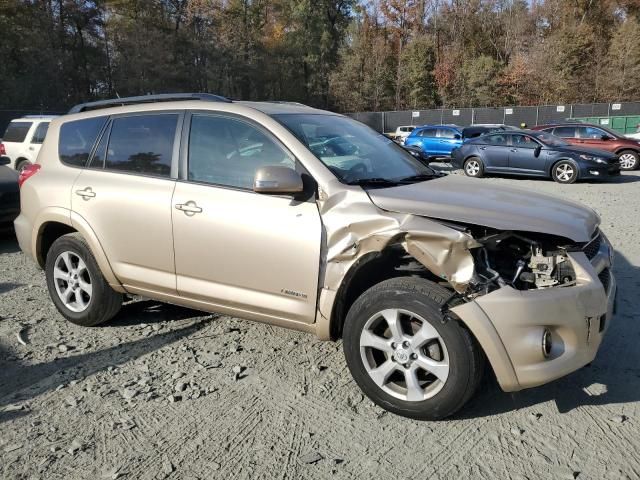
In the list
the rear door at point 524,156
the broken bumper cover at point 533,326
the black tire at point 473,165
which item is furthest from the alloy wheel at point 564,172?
the broken bumper cover at point 533,326

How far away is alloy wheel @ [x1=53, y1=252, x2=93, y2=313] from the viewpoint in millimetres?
4242

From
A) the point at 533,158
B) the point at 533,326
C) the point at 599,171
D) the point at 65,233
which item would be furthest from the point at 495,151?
the point at 533,326

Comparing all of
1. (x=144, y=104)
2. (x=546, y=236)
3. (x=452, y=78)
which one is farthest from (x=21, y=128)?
(x=452, y=78)

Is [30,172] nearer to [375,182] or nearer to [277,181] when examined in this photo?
[277,181]

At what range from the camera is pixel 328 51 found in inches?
2172

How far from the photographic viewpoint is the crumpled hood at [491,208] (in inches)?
114

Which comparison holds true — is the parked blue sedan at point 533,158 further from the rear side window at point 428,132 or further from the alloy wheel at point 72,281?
the alloy wheel at point 72,281

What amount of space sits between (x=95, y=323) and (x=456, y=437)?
301 cm

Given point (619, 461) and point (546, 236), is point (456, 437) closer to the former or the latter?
point (619, 461)

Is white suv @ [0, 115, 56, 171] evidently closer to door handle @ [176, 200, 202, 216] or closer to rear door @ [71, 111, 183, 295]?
rear door @ [71, 111, 183, 295]

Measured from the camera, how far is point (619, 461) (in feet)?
8.48

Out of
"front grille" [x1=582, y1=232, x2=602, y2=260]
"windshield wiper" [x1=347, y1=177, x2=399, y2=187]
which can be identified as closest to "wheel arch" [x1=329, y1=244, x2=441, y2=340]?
"windshield wiper" [x1=347, y1=177, x2=399, y2=187]

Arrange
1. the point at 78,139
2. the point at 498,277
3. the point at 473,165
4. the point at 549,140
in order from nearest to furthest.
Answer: the point at 498,277
the point at 78,139
the point at 549,140
the point at 473,165

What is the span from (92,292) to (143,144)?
127 cm
